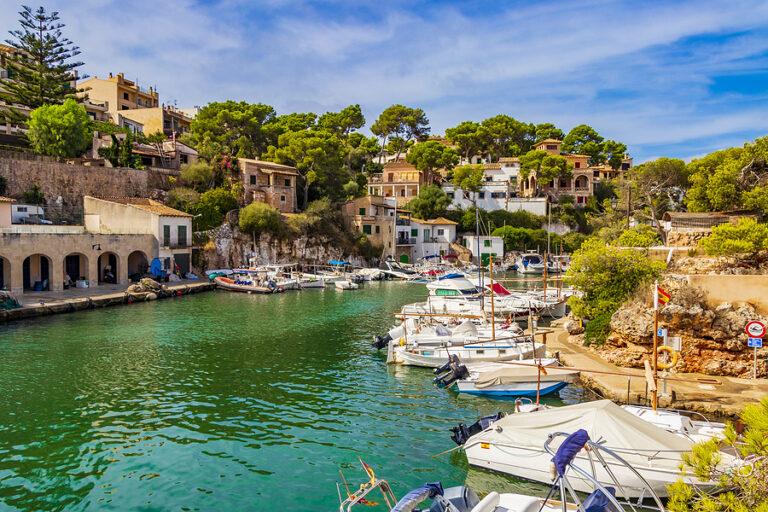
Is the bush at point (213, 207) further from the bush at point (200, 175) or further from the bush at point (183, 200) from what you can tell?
the bush at point (200, 175)

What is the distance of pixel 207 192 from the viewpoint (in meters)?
56.1

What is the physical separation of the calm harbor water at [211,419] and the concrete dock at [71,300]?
2196mm

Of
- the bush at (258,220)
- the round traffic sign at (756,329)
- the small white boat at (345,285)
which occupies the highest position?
the bush at (258,220)

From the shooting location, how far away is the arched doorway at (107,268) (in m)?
43.2

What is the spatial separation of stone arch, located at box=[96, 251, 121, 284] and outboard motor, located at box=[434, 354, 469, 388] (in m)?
34.3

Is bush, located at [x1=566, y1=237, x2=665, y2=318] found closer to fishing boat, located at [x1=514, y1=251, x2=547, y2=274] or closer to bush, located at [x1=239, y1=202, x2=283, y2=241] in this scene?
bush, located at [x1=239, y1=202, x2=283, y2=241]

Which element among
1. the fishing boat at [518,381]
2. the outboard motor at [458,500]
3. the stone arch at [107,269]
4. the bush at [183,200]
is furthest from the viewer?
the bush at [183,200]

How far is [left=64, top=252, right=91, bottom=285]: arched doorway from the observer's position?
40.4 metres

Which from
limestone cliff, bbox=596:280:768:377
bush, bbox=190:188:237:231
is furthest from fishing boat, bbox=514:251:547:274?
limestone cliff, bbox=596:280:768:377

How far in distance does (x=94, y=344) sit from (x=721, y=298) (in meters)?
28.1

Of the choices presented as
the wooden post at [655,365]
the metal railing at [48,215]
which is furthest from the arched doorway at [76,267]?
the wooden post at [655,365]

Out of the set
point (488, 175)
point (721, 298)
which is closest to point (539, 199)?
point (488, 175)

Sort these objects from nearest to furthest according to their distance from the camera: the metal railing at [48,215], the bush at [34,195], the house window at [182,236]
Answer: the metal railing at [48,215]
the bush at [34,195]
the house window at [182,236]

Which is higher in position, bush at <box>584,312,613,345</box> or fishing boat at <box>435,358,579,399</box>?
bush at <box>584,312,613,345</box>
